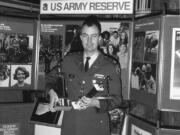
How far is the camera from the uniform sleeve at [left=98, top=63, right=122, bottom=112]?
2.24 metres

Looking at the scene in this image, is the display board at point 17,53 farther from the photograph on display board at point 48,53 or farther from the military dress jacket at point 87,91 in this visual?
the military dress jacket at point 87,91

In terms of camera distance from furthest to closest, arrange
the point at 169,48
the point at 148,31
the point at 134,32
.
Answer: the point at 134,32 < the point at 148,31 < the point at 169,48

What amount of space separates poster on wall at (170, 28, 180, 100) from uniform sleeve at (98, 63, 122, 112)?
396mm

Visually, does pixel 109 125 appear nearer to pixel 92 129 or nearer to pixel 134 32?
pixel 92 129

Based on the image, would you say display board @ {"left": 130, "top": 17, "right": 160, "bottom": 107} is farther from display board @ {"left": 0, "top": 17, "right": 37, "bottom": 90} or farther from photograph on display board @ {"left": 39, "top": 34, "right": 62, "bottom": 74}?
display board @ {"left": 0, "top": 17, "right": 37, "bottom": 90}

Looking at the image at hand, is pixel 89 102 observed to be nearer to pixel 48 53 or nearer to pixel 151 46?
pixel 151 46

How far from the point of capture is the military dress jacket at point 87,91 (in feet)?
7.48

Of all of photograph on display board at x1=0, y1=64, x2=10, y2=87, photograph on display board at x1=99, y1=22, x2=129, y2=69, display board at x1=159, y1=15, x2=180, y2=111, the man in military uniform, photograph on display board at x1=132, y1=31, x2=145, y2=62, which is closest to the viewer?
display board at x1=159, y1=15, x2=180, y2=111

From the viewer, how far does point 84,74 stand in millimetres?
2307

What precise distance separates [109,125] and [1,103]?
98 cm

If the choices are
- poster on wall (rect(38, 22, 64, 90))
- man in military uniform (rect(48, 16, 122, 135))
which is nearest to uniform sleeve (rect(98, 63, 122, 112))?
man in military uniform (rect(48, 16, 122, 135))

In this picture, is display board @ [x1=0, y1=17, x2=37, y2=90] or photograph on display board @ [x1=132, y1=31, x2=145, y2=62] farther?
display board @ [x1=0, y1=17, x2=37, y2=90]

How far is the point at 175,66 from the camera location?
2180 mm

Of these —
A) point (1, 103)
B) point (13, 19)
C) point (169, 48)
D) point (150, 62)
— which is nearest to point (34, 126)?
point (1, 103)
